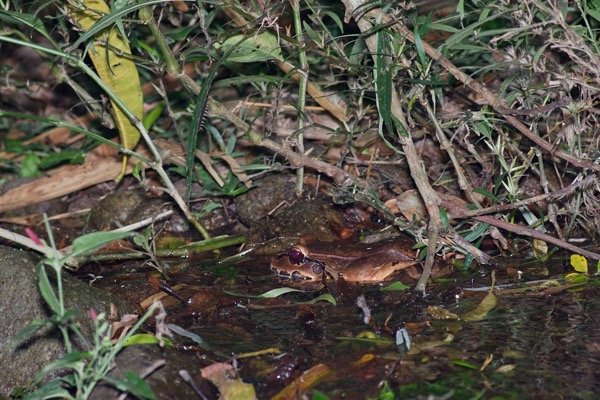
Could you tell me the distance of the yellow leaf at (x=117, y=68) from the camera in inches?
129

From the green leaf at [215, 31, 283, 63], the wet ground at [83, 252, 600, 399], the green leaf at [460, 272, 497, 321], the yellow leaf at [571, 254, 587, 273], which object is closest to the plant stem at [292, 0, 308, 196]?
the green leaf at [215, 31, 283, 63]

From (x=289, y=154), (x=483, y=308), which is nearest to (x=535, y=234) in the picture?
(x=483, y=308)

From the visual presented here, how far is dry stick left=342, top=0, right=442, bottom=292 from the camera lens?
2.80 metres

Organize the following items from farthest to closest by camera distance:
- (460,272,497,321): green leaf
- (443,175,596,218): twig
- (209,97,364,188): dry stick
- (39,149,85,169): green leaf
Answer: (39,149,85,169): green leaf
(209,97,364,188): dry stick
(443,175,596,218): twig
(460,272,497,321): green leaf

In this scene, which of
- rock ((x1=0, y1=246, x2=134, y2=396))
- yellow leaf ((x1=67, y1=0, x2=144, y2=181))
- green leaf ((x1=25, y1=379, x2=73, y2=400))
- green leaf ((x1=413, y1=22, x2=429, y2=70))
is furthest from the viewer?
yellow leaf ((x1=67, y1=0, x2=144, y2=181))

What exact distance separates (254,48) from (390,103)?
2.61ft

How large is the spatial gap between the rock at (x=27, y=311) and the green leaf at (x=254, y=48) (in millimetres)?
1101

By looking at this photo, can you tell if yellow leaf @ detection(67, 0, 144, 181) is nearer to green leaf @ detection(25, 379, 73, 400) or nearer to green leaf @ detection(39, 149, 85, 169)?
green leaf @ detection(39, 149, 85, 169)

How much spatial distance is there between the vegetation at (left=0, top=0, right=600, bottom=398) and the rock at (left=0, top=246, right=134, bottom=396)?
0.53 metres

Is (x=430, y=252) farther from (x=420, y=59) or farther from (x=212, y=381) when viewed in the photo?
(x=212, y=381)

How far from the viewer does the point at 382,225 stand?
3.55 m

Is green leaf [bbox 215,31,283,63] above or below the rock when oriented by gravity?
above

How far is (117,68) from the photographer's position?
354cm

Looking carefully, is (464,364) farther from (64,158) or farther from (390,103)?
(64,158)
